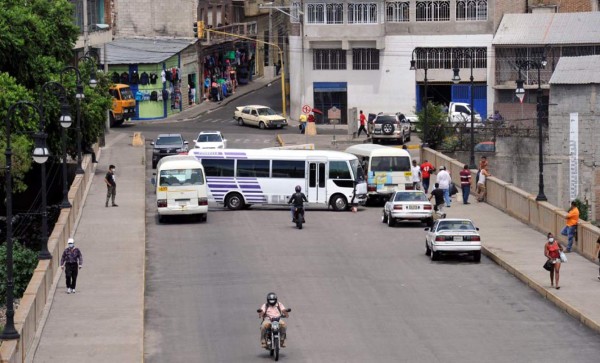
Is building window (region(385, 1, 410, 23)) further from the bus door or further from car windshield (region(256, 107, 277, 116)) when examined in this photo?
the bus door

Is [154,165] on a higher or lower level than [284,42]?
lower

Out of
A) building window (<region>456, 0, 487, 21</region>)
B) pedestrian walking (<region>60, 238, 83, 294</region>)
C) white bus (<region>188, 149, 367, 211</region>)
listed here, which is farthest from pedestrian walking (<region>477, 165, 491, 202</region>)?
building window (<region>456, 0, 487, 21</region>)

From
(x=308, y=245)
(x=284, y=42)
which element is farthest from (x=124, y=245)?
(x=284, y=42)

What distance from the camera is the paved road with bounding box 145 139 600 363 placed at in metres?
31.5

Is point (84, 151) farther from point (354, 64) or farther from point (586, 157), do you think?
point (354, 64)

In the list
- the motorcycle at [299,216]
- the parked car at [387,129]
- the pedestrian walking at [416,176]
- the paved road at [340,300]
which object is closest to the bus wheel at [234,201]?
the paved road at [340,300]

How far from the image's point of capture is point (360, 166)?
55062 millimetres

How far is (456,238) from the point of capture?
42188mm

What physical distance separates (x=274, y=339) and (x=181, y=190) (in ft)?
68.1

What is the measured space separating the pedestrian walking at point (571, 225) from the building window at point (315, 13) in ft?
161

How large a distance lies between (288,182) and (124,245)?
10579mm

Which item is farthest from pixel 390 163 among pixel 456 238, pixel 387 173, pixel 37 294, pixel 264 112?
pixel 264 112

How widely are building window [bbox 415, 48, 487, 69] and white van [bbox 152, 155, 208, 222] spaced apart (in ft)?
134

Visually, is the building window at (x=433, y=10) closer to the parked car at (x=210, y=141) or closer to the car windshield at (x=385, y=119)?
the car windshield at (x=385, y=119)
